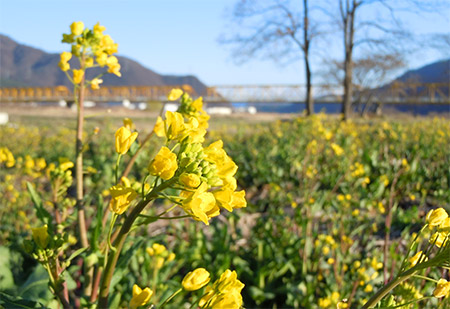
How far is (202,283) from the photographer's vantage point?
27.8 inches

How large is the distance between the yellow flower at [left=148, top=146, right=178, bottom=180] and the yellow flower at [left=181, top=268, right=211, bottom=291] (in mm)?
201

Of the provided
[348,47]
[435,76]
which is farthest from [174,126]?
[435,76]

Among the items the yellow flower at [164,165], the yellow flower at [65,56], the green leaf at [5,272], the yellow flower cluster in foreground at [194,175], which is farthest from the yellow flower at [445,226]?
the green leaf at [5,272]

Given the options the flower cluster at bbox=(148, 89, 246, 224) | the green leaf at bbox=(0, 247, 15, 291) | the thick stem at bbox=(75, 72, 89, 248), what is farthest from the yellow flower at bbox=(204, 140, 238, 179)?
the green leaf at bbox=(0, 247, 15, 291)

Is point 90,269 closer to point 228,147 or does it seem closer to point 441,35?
point 228,147

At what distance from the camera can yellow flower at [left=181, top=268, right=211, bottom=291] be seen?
2.30ft

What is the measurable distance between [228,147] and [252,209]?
97.1 inches

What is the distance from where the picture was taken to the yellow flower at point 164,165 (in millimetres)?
601

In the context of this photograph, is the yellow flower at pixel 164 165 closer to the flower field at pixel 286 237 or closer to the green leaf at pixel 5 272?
the flower field at pixel 286 237

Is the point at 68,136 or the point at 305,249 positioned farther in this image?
the point at 68,136

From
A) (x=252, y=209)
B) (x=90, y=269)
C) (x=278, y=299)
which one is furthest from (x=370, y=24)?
(x=90, y=269)

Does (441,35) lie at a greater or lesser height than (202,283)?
greater

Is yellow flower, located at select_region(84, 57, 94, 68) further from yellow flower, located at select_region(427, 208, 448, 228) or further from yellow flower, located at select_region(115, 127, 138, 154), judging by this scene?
yellow flower, located at select_region(427, 208, 448, 228)

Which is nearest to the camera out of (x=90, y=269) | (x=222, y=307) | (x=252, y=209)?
(x=222, y=307)
